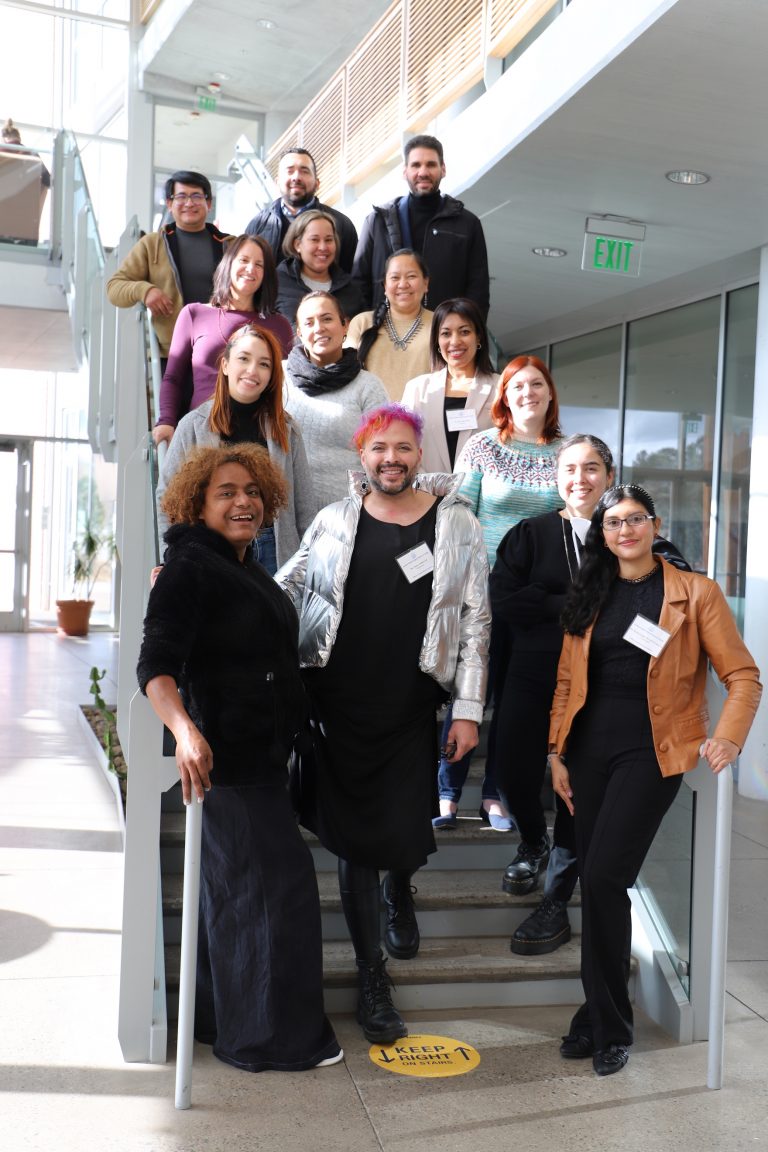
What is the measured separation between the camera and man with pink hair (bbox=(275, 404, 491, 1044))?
3371mm

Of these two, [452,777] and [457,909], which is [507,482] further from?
[457,909]

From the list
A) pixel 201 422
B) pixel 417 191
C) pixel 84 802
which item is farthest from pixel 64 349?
pixel 201 422

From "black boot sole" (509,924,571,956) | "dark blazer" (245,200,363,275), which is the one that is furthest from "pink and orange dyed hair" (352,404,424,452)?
"dark blazer" (245,200,363,275)

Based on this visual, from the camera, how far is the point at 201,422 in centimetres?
392

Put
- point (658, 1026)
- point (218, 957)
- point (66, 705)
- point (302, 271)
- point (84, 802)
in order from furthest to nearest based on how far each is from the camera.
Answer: point (66, 705)
point (84, 802)
point (302, 271)
point (658, 1026)
point (218, 957)

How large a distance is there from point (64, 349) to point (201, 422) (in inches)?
385

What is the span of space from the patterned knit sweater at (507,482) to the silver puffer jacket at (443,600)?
24.8 inches

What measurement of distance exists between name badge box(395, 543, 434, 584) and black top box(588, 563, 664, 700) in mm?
533

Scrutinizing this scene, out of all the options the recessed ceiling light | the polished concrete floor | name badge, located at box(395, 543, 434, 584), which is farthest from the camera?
the recessed ceiling light

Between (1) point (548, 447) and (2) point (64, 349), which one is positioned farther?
(2) point (64, 349)

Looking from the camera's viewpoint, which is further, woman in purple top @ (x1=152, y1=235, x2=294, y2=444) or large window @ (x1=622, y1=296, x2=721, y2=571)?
large window @ (x1=622, y1=296, x2=721, y2=571)

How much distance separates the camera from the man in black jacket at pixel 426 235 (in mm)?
5496

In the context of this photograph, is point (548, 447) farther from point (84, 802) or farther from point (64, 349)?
point (64, 349)

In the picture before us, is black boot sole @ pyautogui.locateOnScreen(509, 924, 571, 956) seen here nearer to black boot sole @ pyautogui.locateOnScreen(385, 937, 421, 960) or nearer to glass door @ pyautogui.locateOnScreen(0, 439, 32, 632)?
black boot sole @ pyautogui.locateOnScreen(385, 937, 421, 960)
